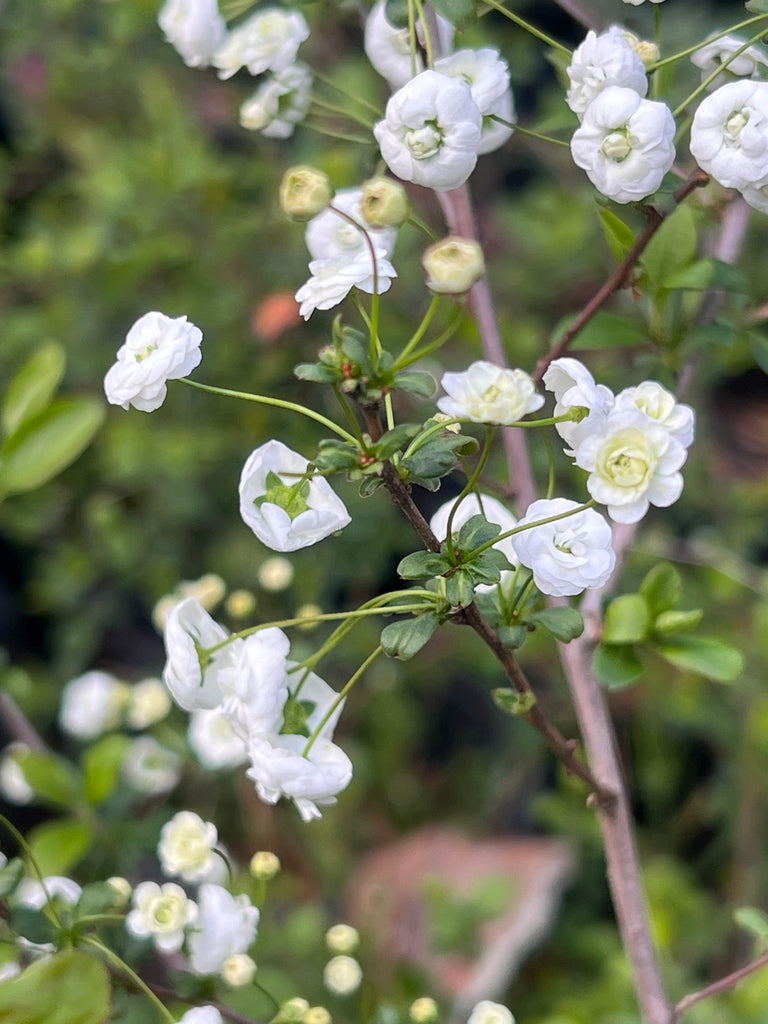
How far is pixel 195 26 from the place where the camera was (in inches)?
25.6

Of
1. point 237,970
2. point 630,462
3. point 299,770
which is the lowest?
point 237,970

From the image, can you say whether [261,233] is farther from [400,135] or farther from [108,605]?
[400,135]

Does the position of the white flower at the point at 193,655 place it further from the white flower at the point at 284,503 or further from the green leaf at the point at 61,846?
the green leaf at the point at 61,846

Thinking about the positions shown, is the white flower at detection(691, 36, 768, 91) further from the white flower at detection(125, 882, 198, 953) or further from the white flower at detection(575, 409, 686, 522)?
the white flower at detection(125, 882, 198, 953)

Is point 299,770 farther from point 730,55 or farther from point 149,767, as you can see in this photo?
point 149,767

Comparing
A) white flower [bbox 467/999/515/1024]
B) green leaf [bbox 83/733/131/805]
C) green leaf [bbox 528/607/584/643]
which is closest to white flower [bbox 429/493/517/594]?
green leaf [bbox 528/607/584/643]

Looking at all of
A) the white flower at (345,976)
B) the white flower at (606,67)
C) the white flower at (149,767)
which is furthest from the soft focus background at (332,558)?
the white flower at (606,67)

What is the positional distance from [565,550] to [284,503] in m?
0.13

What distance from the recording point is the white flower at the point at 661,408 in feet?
1.43

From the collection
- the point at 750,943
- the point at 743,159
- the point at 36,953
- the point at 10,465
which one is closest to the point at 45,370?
the point at 10,465

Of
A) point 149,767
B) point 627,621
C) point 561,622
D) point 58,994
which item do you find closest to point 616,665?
point 627,621

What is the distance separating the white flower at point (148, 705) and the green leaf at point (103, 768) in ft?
0.23

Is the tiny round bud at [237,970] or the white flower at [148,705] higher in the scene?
the tiny round bud at [237,970]

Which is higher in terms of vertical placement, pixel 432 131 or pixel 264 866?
pixel 432 131
